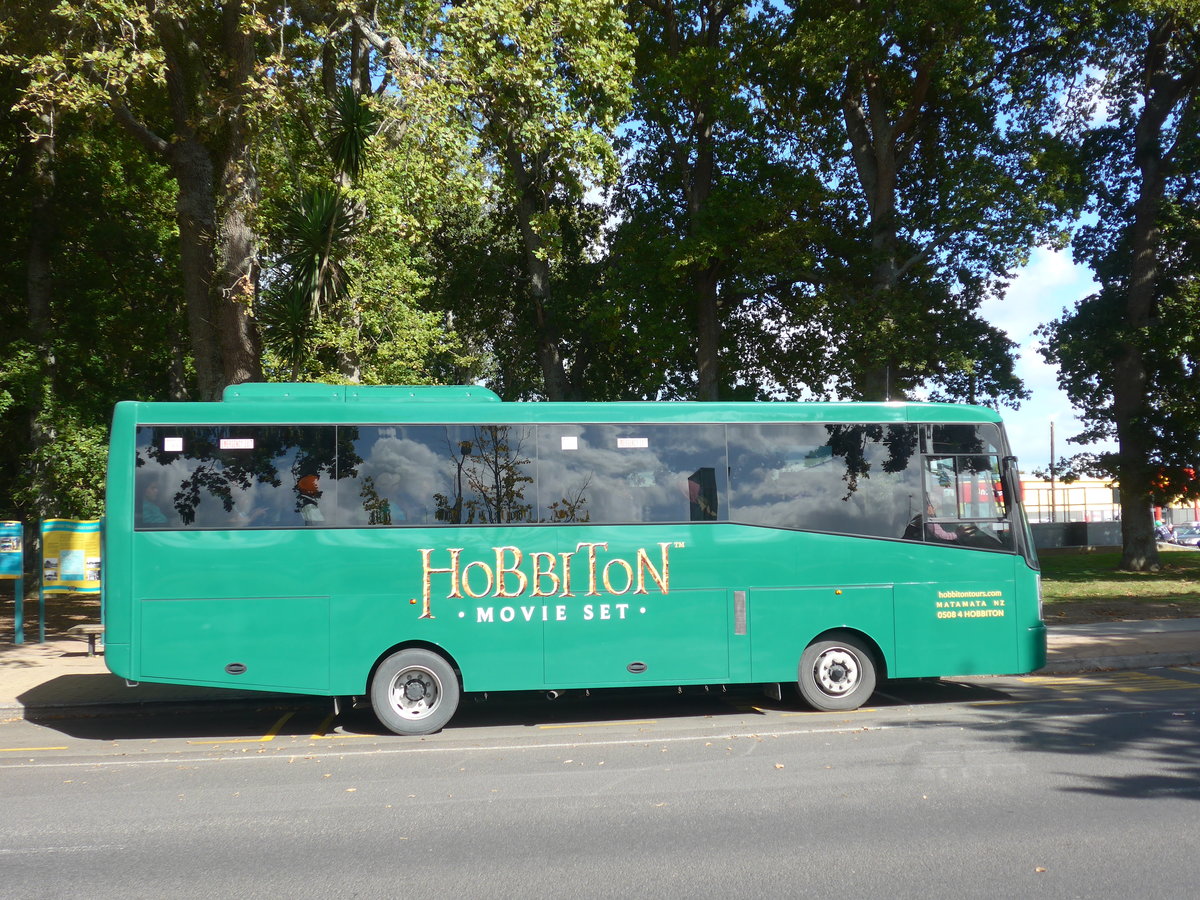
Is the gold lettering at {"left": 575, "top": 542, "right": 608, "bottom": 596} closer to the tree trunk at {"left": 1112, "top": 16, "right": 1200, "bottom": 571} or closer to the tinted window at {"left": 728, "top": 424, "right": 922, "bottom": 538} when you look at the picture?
the tinted window at {"left": 728, "top": 424, "right": 922, "bottom": 538}

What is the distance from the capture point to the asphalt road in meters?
5.24

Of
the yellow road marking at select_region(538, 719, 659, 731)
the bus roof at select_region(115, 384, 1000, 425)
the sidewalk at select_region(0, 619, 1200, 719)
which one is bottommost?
the yellow road marking at select_region(538, 719, 659, 731)

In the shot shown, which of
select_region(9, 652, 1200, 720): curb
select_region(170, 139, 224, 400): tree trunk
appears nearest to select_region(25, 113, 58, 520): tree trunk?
select_region(170, 139, 224, 400): tree trunk

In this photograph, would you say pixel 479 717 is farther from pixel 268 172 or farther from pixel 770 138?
pixel 770 138

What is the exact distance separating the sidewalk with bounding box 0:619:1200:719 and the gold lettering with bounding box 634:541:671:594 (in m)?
4.23

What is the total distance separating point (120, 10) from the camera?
43.0ft

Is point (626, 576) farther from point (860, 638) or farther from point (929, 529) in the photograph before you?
point (929, 529)

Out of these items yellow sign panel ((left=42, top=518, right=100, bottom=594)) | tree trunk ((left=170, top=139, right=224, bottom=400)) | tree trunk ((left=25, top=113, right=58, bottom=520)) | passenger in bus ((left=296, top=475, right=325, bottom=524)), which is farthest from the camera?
tree trunk ((left=25, top=113, right=58, bottom=520))

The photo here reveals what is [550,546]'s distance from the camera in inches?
378

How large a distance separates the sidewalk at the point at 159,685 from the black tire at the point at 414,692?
2014mm

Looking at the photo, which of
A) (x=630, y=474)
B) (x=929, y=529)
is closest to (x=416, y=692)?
(x=630, y=474)

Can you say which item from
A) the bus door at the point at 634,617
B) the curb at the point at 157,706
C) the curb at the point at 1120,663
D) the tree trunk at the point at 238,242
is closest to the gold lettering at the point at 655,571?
the bus door at the point at 634,617

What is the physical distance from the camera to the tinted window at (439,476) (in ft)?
30.8

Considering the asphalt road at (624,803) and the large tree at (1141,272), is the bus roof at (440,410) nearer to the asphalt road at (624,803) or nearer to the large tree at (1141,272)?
the asphalt road at (624,803)
